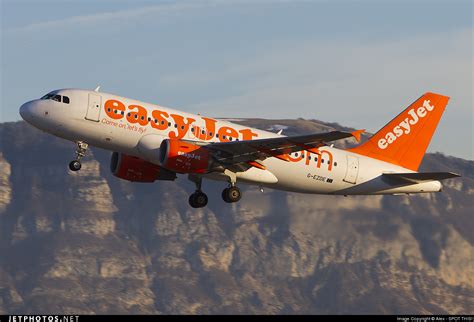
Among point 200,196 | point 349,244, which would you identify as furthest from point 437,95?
point 349,244

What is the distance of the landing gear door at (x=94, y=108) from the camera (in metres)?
57.3

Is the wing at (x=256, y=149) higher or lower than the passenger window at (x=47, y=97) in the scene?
lower

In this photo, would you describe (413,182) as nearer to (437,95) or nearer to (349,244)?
(437,95)

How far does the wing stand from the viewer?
55.7m

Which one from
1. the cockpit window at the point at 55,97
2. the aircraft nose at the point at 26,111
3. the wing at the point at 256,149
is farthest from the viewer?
the aircraft nose at the point at 26,111

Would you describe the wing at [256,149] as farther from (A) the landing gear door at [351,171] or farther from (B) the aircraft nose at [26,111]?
(B) the aircraft nose at [26,111]

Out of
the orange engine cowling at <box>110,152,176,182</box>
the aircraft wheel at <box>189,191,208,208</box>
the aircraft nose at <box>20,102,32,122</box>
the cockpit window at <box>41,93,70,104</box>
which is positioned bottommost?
the aircraft wheel at <box>189,191,208,208</box>

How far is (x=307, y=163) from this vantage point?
61.8 metres

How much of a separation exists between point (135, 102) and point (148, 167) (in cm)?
589

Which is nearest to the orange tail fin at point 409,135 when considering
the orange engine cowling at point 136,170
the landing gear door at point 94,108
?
the orange engine cowling at point 136,170

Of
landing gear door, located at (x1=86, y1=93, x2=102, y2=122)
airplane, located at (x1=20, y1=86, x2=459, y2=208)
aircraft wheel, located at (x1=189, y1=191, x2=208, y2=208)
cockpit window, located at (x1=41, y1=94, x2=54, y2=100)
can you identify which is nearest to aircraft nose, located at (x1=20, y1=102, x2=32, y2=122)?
airplane, located at (x1=20, y1=86, x2=459, y2=208)

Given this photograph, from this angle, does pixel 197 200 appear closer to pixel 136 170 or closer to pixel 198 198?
pixel 198 198

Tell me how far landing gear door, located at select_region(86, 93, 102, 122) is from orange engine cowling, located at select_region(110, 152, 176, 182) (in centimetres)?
580

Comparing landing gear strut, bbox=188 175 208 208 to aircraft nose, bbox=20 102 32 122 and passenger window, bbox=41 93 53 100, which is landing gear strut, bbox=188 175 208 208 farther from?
aircraft nose, bbox=20 102 32 122
